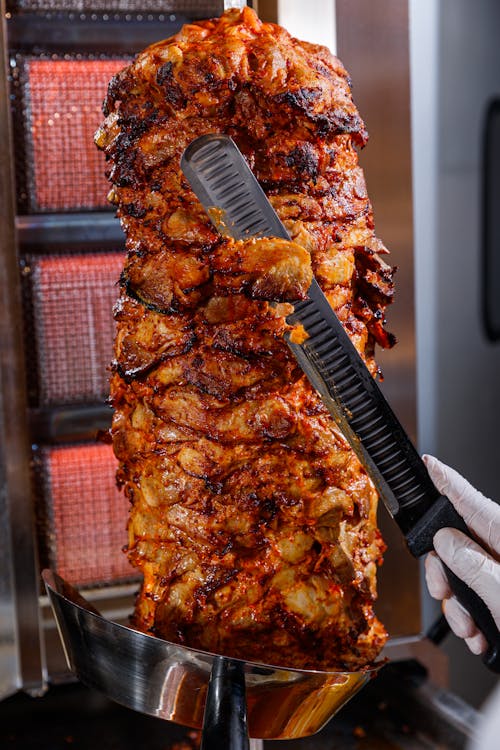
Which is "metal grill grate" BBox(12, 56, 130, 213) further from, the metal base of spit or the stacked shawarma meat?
the metal base of spit

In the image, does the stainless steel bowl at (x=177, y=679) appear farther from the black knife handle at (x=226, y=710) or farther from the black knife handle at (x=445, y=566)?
the black knife handle at (x=445, y=566)

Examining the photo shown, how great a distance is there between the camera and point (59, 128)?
1.65 meters

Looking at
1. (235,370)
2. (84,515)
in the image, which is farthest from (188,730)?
(235,370)

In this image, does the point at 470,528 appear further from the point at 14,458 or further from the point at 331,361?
the point at 14,458

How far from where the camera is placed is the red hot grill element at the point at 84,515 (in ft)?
5.62

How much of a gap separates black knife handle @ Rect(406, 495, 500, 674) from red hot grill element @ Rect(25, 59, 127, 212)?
1008mm

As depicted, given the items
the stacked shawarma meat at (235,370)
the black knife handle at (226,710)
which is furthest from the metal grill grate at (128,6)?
the black knife handle at (226,710)

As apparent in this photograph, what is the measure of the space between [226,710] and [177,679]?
0.21ft

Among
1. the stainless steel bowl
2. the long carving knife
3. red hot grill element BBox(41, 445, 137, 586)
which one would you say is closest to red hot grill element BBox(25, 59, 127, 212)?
red hot grill element BBox(41, 445, 137, 586)

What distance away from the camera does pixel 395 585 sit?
73.6 inches

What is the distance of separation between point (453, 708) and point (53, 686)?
83cm

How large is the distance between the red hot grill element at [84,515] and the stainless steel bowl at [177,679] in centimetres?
70

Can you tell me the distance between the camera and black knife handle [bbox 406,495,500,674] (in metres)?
1.00

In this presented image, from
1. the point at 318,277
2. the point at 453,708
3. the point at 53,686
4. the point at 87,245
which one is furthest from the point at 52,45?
the point at 453,708
